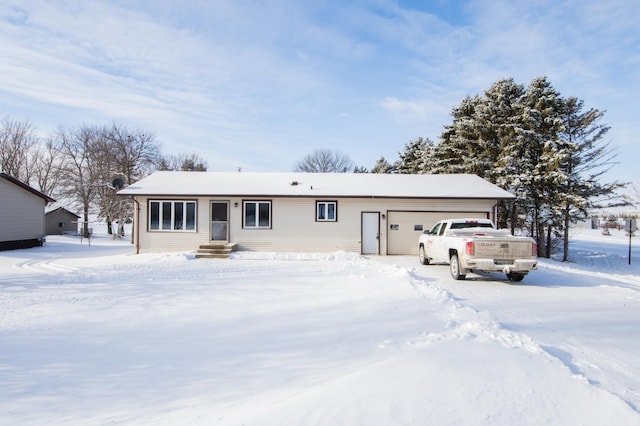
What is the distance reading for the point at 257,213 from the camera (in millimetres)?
17719

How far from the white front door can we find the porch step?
6205mm

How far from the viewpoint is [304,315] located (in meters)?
6.64

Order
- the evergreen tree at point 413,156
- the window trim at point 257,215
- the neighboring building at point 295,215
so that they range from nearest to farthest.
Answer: the neighboring building at point 295,215 → the window trim at point 257,215 → the evergreen tree at point 413,156

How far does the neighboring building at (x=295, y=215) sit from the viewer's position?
1739 cm

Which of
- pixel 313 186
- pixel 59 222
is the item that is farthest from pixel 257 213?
pixel 59 222

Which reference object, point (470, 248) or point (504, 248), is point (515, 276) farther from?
point (470, 248)

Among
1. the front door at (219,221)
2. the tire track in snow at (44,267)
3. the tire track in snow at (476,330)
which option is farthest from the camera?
the front door at (219,221)

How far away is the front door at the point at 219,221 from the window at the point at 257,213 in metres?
0.96

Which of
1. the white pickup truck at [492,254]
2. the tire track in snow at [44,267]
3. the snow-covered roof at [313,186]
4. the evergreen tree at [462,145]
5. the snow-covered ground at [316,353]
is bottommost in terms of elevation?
the tire track in snow at [44,267]

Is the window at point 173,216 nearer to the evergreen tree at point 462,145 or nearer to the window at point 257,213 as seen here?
the window at point 257,213

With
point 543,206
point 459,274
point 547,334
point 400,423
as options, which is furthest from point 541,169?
point 400,423

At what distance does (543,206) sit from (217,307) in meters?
22.5

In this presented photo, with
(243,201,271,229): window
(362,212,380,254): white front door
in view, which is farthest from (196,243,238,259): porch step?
(362,212,380,254): white front door

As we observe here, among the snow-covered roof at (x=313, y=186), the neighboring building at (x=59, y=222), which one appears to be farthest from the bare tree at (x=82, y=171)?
the snow-covered roof at (x=313, y=186)
